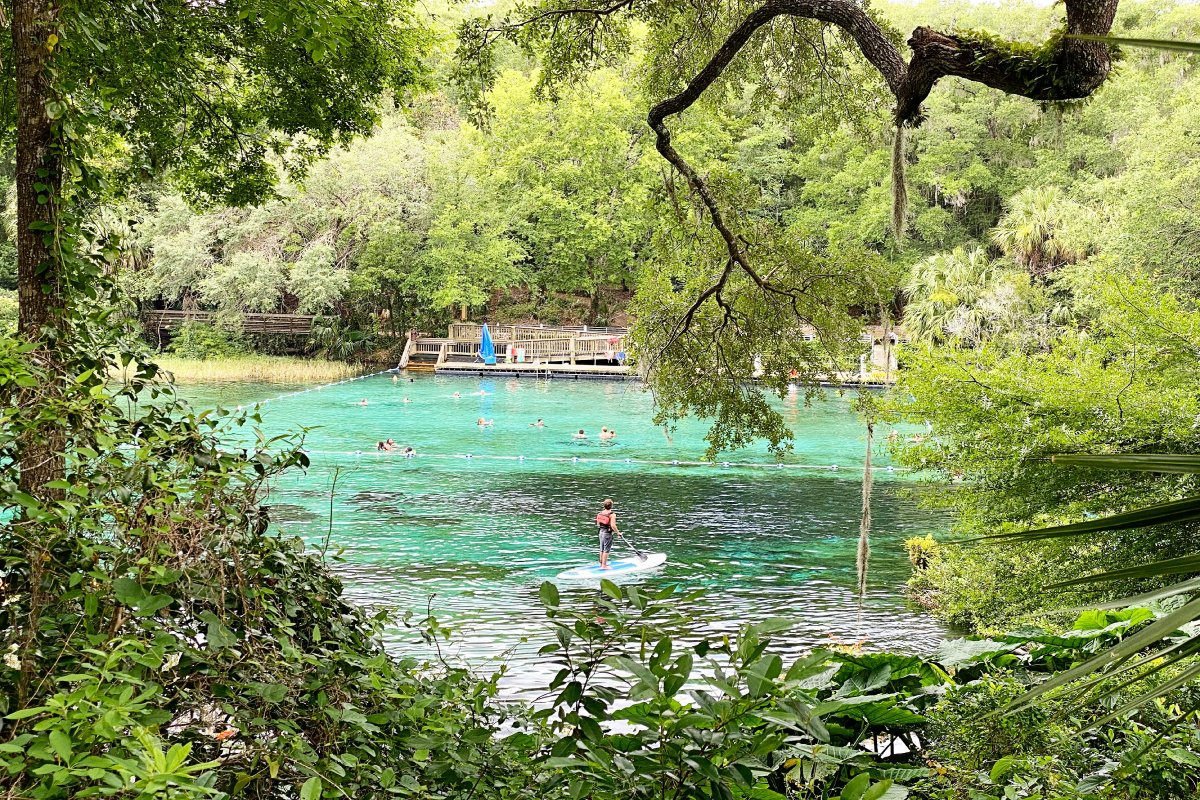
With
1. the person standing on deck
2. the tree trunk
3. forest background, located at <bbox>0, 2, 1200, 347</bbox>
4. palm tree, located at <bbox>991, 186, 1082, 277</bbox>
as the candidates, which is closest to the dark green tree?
the tree trunk

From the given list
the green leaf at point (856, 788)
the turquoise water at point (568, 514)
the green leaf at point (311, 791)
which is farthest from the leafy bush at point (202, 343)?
the green leaf at point (856, 788)

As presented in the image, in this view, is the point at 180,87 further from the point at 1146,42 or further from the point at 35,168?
the point at 1146,42

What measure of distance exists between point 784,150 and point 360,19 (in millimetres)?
33747

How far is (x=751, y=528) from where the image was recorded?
15.0m

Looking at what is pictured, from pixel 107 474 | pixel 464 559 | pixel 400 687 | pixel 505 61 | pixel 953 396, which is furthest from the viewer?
pixel 505 61

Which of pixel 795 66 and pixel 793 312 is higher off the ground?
pixel 795 66

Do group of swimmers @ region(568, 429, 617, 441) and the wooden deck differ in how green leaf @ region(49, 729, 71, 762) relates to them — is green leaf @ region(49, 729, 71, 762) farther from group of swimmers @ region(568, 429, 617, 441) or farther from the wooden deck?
the wooden deck

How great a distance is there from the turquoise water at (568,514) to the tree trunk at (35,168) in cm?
314

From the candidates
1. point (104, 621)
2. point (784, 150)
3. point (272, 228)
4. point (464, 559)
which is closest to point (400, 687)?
point (104, 621)

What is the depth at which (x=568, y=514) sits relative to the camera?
15.7 meters

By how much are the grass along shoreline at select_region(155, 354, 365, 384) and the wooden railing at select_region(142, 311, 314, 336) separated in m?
1.72

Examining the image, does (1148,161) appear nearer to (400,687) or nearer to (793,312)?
(793,312)

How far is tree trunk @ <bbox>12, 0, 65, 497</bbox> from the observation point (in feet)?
9.48

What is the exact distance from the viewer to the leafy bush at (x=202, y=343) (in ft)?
107
